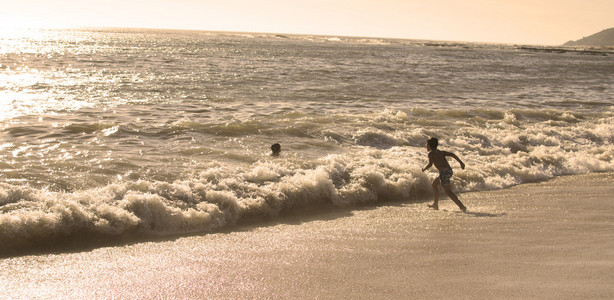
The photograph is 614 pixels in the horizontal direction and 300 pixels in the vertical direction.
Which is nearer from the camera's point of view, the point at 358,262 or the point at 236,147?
the point at 358,262

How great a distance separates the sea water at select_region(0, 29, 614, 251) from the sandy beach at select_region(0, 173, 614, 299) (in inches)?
26.0

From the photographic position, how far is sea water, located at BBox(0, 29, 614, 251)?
693 cm

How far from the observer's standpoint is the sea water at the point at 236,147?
693 cm

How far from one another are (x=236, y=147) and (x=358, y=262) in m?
5.86

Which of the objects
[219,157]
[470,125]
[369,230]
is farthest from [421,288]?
[470,125]

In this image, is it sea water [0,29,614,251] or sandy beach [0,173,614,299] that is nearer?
sandy beach [0,173,614,299]

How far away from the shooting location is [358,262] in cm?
552

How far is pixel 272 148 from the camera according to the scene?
1045cm

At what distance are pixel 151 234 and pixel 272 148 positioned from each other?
4.24 meters

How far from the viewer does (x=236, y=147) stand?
35.7ft

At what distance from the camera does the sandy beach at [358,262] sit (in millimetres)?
4801

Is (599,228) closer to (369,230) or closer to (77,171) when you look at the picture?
(369,230)

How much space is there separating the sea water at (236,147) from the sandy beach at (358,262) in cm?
66

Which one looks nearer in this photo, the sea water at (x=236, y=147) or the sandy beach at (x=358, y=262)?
the sandy beach at (x=358, y=262)
